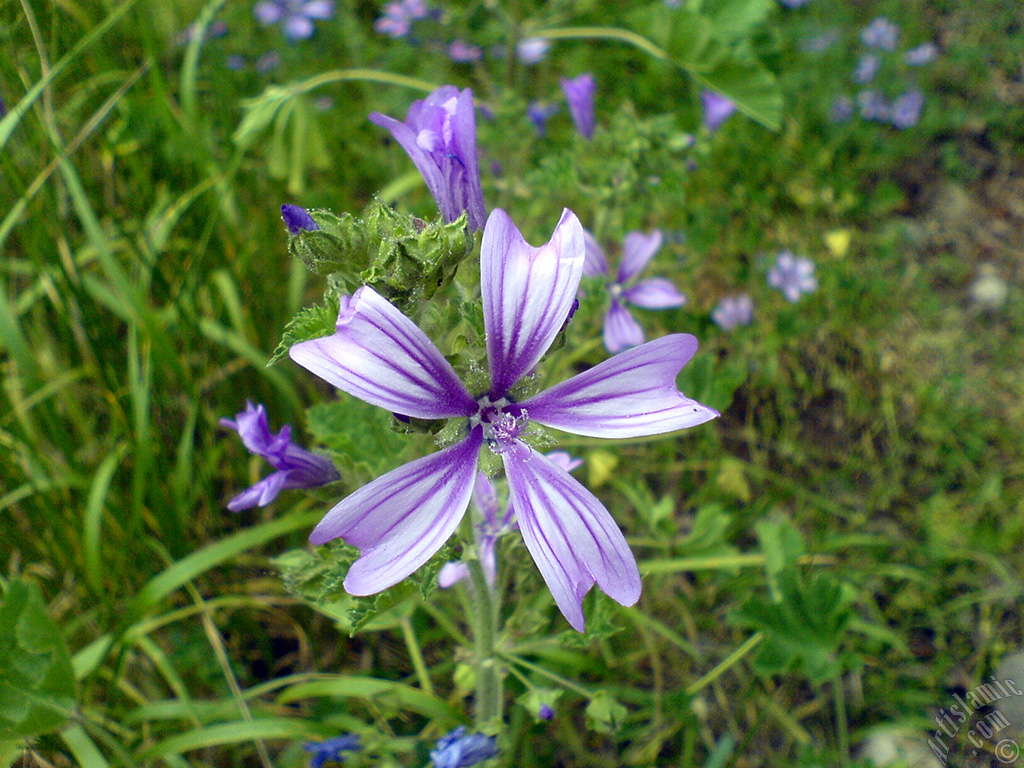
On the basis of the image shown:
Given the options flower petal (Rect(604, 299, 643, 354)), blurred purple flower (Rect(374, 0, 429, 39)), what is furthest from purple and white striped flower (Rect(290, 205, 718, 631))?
blurred purple flower (Rect(374, 0, 429, 39))

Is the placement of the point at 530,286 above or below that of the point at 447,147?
below

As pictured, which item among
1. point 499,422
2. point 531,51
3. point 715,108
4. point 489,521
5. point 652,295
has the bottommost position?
point 489,521

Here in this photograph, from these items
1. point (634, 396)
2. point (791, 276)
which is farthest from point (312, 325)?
point (791, 276)

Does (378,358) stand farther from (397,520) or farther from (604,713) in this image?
(604,713)

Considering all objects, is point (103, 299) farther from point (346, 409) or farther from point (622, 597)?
point (622, 597)

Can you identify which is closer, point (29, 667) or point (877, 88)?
point (29, 667)

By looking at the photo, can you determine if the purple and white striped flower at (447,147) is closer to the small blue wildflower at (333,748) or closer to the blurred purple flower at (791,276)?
the small blue wildflower at (333,748)

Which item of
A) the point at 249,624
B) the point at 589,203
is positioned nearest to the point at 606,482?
the point at 589,203

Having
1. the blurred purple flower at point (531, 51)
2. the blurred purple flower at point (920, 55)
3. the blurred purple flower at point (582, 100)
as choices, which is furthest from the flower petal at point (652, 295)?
the blurred purple flower at point (920, 55)
